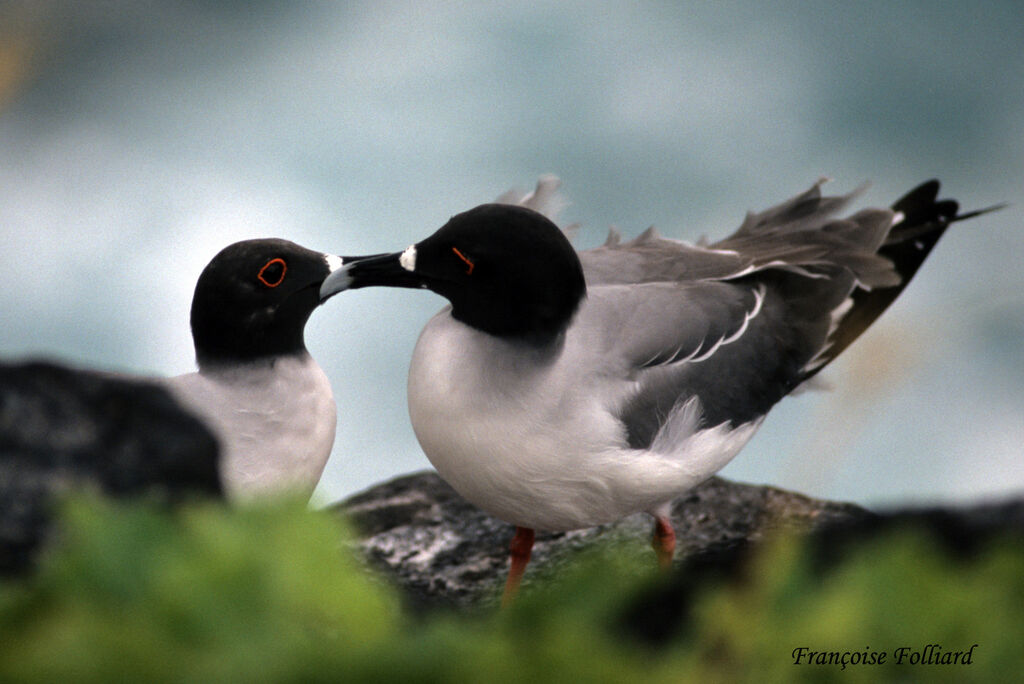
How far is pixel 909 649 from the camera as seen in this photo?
1399mm

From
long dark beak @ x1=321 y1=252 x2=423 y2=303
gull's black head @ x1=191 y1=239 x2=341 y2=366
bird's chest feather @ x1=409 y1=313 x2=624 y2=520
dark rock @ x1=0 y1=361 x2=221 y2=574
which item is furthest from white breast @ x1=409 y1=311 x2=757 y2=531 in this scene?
dark rock @ x1=0 y1=361 x2=221 y2=574

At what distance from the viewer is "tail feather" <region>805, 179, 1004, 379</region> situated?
411 centimetres

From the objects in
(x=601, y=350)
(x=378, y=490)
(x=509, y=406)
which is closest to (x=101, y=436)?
(x=509, y=406)

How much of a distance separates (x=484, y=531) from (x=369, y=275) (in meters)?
1.36

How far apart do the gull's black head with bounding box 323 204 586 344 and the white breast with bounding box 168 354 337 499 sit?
13.0 inches

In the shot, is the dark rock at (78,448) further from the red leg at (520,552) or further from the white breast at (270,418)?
the red leg at (520,552)

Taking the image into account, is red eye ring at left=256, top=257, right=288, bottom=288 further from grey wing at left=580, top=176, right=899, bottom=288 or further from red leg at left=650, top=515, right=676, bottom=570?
red leg at left=650, top=515, right=676, bottom=570

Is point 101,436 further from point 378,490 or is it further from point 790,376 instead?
point 378,490

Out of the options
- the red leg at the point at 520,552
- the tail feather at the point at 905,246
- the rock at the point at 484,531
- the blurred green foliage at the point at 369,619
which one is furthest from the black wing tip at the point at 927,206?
the blurred green foliage at the point at 369,619

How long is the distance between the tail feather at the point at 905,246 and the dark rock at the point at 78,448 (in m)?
2.68

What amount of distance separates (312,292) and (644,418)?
1.08m

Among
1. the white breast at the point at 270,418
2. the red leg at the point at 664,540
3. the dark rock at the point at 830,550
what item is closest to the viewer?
the dark rock at the point at 830,550

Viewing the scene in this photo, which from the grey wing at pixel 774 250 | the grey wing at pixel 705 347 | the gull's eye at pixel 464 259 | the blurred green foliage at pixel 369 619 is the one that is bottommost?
the blurred green foliage at pixel 369 619

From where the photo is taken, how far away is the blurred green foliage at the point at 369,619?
1129 millimetres
